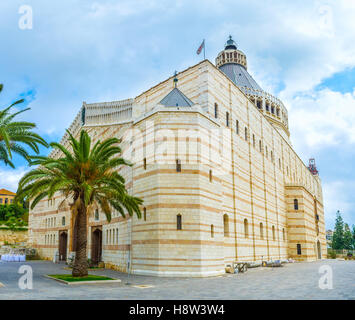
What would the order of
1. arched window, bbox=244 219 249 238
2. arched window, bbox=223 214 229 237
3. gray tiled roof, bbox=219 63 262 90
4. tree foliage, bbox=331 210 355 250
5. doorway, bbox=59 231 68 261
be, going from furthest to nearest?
1. tree foliage, bbox=331 210 355 250
2. gray tiled roof, bbox=219 63 262 90
3. doorway, bbox=59 231 68 261
4. arched window, bbox=244 219 249 238
5. arched window, bbox=223 214 229 237

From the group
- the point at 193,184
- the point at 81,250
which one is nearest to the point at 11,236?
the point at 81,250

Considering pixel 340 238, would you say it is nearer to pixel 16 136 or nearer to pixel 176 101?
pixel 176 101

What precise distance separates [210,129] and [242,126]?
27.8 ft

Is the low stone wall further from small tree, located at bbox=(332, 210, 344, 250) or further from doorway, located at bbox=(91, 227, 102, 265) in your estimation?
small tree, located at bbox=(332, 210, 344, 250)

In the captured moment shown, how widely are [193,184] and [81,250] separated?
26.8 feet

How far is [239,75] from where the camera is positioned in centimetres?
6381

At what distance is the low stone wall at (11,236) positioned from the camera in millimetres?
60184

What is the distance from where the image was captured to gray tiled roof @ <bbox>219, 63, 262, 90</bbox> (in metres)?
61.4

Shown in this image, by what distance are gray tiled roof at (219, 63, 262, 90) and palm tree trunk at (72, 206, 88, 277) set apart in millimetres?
45945

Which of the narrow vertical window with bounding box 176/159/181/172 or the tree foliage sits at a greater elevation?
the narrow vertical window with bounding box 176/159/181/172

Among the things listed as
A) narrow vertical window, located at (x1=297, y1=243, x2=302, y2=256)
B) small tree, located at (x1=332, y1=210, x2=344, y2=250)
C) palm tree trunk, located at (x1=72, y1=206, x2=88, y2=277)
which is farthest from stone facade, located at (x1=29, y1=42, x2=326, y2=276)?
small tree, located at (x1=332, y1=210, x2=344, y2=250)

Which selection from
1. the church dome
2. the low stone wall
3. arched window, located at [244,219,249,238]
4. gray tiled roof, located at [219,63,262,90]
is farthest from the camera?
gray tiled roof, located at [219,63,262,90]

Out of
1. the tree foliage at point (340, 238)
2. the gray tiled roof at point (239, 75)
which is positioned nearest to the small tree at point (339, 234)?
the tree foliage at point (340, 238)
